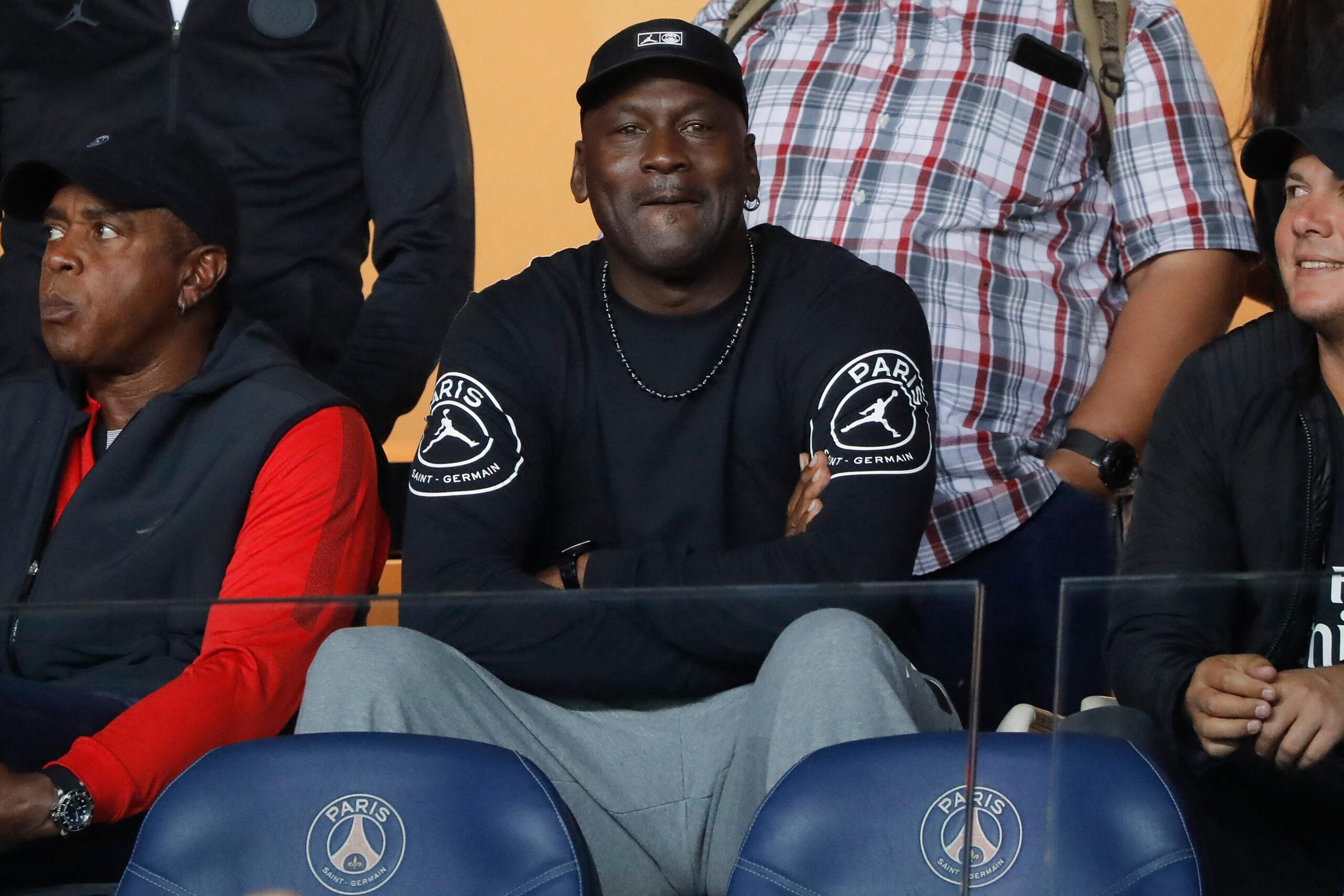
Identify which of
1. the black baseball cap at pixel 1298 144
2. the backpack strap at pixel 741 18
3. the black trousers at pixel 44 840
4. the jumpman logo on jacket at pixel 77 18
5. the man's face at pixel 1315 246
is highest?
the jumpman logo on jacket at pixel 77 18

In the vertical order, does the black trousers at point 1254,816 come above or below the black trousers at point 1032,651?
below

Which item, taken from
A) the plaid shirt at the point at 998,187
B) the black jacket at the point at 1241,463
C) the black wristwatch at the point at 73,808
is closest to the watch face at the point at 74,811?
the black wristwatch at the point at 73,808

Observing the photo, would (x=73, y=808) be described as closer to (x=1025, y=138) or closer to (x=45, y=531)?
(x=45, y=531)

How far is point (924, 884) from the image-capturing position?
38.5 inches

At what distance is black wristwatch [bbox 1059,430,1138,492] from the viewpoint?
1.86 meters

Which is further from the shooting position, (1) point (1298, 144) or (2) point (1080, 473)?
(2) point (1080, 473)

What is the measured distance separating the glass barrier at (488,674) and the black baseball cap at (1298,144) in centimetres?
71

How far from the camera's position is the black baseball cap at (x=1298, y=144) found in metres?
1.46

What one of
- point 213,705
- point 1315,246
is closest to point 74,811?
point 213,705

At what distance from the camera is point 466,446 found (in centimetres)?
160

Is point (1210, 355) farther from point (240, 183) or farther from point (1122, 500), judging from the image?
point (240, 183)

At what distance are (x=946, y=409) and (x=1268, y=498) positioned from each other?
54 centimetres

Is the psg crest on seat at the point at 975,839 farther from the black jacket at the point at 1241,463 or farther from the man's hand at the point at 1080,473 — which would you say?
the man's hand at the point at 1080,473

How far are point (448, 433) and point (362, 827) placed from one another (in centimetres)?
65
